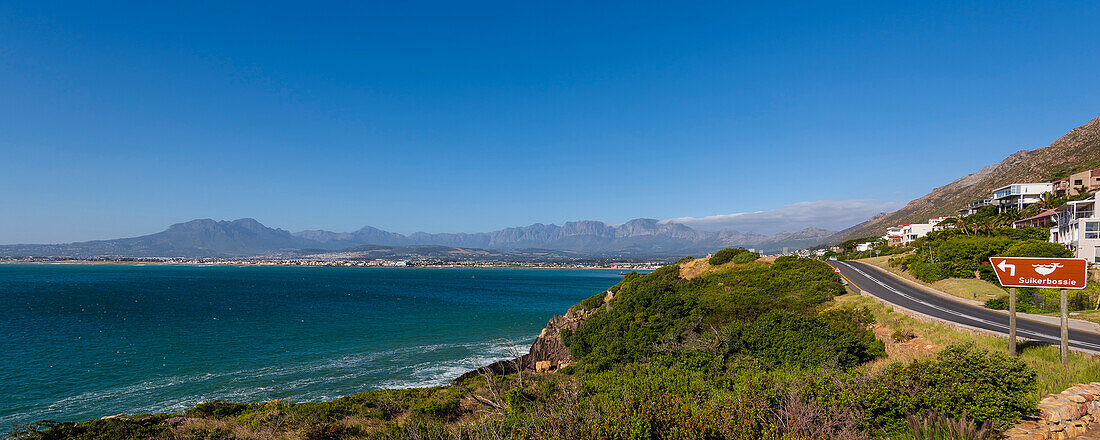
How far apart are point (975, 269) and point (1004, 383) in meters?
37.3

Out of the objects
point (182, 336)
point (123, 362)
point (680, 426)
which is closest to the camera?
point (680, 426)

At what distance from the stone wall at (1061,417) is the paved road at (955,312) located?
9895 millimetres

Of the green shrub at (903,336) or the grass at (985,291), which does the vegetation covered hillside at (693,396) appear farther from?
the grass at (985,291)

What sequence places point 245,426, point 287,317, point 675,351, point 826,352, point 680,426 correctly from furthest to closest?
point 287,317
point 675,351
point 826,352
point 245,426
point 680,426

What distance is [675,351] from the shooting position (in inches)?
731

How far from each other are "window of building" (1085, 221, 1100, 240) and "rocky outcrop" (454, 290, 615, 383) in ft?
125

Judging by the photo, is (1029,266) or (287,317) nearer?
(1029,266)

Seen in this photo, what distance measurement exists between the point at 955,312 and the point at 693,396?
907 inches

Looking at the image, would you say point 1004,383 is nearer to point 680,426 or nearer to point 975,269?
point 680,426

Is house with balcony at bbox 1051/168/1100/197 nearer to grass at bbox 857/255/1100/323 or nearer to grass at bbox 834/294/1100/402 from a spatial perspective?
grass at bbox 857/255/1100/323

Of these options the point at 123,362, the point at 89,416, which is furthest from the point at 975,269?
the point at 123,362

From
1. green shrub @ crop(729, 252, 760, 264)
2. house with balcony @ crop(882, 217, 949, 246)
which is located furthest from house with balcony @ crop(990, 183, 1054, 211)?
green shrub @ crop(729, 252, 760, 264)

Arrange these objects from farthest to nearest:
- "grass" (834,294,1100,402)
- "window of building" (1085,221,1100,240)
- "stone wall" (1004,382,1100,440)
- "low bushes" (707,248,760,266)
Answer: "low bushes" (707,248,760,266), "window of building" (1085,221,1100,240), "grass" (834,294,1100,402), "stone wall" (1004,382,1100,440)

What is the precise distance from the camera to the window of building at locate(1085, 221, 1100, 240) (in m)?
34.0
